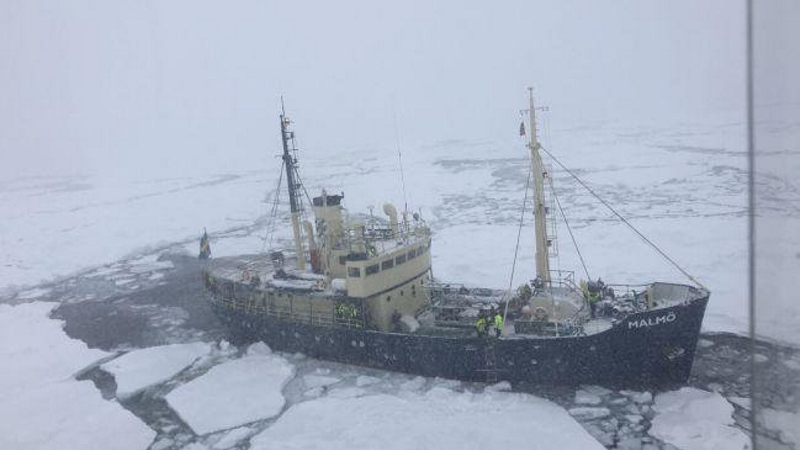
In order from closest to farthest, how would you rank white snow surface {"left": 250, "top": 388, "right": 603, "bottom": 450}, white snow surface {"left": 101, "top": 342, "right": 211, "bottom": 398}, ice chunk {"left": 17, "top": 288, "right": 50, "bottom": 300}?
1. white snow surface {"left": 250, "top": 388, "right": 603, "bottom": 450}
2. white snow surface {"left": 101, "top": 342, "right": 211, "bottom": 398}
3. ice chunk {"left": 17, "top": 288, "right": 50, "bottom": 300}

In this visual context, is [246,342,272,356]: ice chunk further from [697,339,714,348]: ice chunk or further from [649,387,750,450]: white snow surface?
[697,339,714,348]: ice chunk

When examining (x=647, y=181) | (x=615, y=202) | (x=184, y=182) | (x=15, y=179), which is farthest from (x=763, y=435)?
(x=15, y=179)

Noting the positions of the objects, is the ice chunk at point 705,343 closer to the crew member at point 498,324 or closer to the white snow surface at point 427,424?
the white snow surface at point 427,424

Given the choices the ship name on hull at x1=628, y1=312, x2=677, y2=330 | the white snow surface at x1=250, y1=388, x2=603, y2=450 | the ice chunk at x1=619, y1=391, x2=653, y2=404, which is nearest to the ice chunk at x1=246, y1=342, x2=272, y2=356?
the white snow surface at x1=250, y1=388, x2=603, y2=450

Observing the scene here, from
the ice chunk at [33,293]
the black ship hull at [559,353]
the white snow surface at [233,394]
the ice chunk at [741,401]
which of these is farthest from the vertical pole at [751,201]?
the ice chunk at [33,293]

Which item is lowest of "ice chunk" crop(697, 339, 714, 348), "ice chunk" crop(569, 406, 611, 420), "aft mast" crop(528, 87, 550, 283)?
"ice chunk" crop(569, 406, 611, 420)

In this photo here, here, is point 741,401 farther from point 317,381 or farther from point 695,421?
point 317,381
